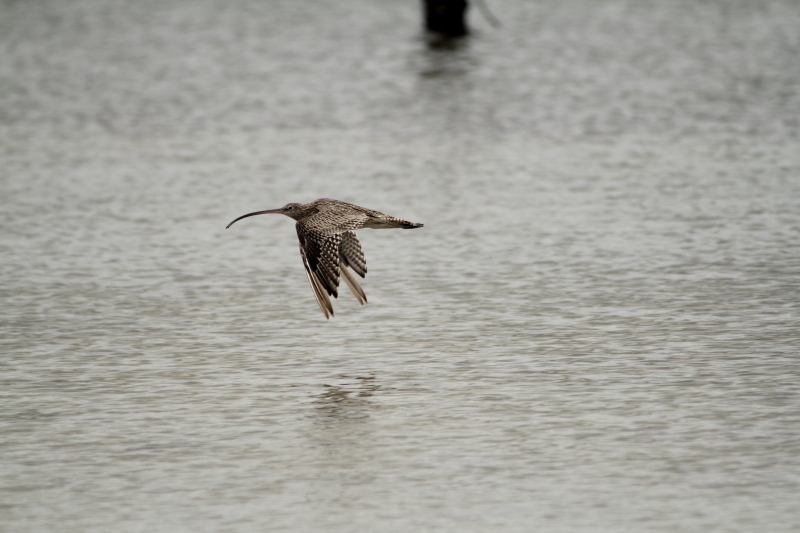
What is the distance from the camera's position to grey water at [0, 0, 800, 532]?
21.9 ft

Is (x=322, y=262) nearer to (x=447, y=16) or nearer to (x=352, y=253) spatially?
(x=352, y=253)

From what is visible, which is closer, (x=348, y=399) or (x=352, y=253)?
(x=348, y=399)

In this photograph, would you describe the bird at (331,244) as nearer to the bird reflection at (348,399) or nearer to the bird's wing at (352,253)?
the bird's wing at (352,253)

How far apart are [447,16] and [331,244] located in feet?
60.4

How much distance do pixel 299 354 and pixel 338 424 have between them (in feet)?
4.79

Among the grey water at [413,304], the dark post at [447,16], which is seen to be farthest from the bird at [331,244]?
the dark post at [447,16]

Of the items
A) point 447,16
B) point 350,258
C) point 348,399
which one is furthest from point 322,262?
point 447,16

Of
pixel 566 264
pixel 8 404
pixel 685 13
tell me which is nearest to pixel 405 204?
pixel 566 264

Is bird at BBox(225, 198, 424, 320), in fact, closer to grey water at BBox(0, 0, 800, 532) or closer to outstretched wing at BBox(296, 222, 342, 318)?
outstretched wing at BBox(296, 222, 342, 318)

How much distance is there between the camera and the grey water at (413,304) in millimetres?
6680

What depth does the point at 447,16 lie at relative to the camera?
26984mm

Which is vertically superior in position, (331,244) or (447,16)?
(447,16)

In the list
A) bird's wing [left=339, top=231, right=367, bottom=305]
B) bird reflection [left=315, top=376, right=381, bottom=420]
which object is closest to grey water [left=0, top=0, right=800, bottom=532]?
bird reflection [left=315, top=376, right=381, bottom=420]

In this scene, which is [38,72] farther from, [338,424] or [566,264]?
[338,424]
